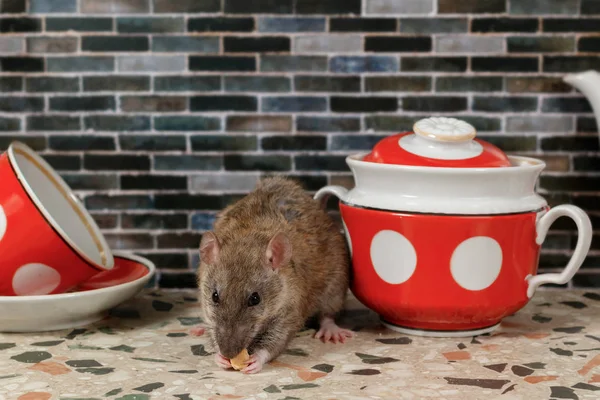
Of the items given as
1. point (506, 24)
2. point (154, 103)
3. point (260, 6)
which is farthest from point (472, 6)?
point (154, 103)

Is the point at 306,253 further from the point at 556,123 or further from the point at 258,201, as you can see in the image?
the point at 556,123

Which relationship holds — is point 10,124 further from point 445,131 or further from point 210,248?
point 445,131

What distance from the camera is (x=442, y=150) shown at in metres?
1.51

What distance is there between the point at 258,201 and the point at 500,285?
55 cm

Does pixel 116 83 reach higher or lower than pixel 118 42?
lower

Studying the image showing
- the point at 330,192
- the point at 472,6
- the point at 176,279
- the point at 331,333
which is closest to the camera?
the point at 331,333

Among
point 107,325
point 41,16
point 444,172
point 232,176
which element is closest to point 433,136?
point 444,172

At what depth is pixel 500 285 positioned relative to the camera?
152 cm

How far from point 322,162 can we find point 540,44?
635 mm

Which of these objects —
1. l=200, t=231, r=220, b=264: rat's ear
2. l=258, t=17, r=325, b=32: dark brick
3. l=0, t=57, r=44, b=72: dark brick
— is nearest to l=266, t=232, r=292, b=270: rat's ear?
l=200, t=231, r=220, b=264: rat's ear

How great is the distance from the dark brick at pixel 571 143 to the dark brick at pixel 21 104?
132cm

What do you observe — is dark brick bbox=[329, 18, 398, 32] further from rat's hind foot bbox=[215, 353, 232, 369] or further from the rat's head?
rat's hind foot bbox=[215, 353, 232, 369]

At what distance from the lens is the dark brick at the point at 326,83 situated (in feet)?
6.37

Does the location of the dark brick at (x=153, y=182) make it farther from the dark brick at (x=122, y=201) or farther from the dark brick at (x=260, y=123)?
the dark brick at (x=260, y=123)
